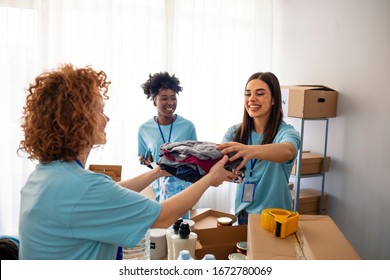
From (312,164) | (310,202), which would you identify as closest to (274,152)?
(312,164)

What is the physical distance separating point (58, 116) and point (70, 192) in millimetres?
219

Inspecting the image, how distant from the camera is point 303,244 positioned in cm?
112

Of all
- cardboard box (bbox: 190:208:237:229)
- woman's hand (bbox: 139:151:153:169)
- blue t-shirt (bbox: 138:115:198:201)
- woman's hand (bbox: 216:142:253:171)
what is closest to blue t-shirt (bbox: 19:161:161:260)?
woman's hand (bbox: 216:142:253:171)

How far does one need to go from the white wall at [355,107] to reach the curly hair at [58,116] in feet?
8.84

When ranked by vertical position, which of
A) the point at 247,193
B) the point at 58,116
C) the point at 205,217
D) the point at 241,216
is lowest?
the point at 205,217

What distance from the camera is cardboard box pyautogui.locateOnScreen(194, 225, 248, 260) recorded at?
1314 mm

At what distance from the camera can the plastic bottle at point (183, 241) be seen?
48.8 inches

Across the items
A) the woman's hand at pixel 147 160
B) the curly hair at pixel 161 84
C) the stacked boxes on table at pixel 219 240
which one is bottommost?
the stacked boxes on table at pixel 219 240

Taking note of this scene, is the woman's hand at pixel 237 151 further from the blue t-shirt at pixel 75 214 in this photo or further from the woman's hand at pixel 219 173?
the blue t-shirt at pixel 75 214

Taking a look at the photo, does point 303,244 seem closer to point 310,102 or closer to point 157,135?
point 157,135

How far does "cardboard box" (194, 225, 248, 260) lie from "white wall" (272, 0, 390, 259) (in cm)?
209

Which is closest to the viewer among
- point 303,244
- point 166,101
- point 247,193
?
point 303,244

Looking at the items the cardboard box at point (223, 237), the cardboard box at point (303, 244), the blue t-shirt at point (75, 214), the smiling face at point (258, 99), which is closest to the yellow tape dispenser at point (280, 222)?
the cardboard box at point (303, 244)

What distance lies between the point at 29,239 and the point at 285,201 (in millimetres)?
1282
